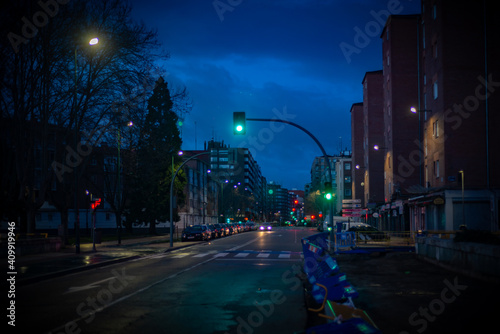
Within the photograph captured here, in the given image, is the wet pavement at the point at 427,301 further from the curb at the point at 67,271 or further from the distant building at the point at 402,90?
the distant building at the point at 402,90

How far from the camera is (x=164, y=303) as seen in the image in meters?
10.1

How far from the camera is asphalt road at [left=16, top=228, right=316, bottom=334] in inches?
314

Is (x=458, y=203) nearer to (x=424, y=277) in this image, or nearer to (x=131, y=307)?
→ (x=424, y=277)

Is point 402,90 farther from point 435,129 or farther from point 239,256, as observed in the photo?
point 239,256

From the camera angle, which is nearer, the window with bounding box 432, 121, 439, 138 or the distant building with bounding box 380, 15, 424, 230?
the window with bounding box 432, 121, 439, 138

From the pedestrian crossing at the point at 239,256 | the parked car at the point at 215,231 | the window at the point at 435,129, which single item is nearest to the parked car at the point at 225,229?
the parked car at the point at 215,231

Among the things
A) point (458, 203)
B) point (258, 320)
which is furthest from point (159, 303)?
point (458, 203)

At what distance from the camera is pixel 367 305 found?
982cm

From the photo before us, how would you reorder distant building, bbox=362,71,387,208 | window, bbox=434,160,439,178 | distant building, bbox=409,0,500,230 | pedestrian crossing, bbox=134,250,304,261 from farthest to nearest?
distant building, bbox=362,71,387,208 < window, bbox=434,160,439,178 < distant building, bbox=409,0,500,230 < pedestrian crossing, bbox=134,250,304,261

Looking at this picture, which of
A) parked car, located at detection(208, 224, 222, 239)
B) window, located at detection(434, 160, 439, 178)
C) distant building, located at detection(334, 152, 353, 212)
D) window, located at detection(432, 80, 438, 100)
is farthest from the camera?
distant building, located at detection(334, 152, 353, 212)

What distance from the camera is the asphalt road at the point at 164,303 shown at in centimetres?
796

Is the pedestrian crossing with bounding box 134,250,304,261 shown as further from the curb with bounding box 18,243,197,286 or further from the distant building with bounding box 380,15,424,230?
the distant building with bounding box 380,15,424,230

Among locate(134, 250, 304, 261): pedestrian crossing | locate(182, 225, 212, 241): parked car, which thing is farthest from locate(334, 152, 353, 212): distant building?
locate(134, 250, 304, 261): pedestrian crossing

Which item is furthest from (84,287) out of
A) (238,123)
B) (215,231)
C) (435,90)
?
(215,231)
